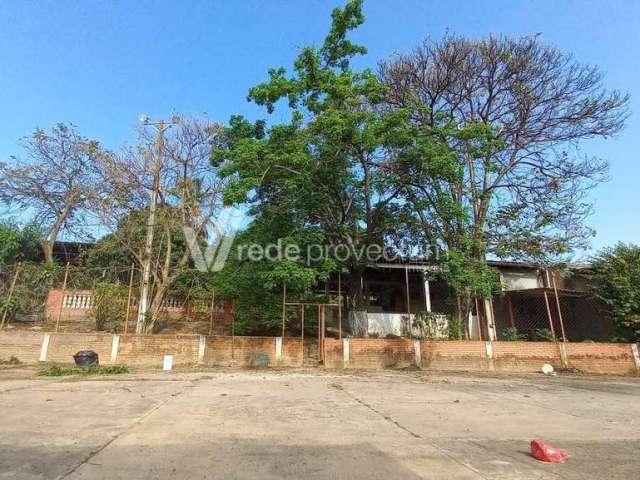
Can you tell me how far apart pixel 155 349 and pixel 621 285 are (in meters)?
16.6

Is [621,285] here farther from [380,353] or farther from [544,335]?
[380,353]

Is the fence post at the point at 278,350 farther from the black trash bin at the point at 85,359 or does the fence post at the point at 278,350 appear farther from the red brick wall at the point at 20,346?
the red brick wall at the point at 20,346

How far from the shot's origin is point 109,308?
14922mm

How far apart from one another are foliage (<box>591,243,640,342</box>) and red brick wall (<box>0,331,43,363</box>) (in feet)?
64.8

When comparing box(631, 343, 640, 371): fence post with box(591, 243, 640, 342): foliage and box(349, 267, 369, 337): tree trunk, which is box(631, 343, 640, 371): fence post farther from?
box(349, 267, 369, 337): tree trunk

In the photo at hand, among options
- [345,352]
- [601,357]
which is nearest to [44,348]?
[345,352]

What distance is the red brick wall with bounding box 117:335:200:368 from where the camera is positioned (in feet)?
41.6

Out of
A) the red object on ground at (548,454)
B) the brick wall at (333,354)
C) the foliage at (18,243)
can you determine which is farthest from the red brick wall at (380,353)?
the foliage at (18,243)

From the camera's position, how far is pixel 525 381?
1129 centimetres

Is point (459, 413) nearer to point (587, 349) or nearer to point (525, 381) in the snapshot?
point (525, 381)

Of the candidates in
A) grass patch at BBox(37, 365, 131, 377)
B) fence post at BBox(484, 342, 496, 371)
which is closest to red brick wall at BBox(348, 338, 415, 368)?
fence post at BBox(484, 342, 496, 371)

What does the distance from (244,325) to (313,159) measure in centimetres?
653

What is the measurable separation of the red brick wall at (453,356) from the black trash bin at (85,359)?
33.1ft

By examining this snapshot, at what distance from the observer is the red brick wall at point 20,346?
12297 mm
